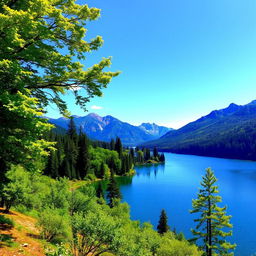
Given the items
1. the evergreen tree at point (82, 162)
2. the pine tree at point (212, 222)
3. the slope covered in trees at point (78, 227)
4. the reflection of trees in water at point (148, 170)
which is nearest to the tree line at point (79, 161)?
the evergreen tree at point (82, 162)

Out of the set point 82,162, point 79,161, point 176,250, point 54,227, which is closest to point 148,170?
point 82,162

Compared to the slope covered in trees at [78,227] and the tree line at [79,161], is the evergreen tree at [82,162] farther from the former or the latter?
the slope covered in trees at [78,227]

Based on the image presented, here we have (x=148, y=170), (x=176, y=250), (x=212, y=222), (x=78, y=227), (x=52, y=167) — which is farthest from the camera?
(x=148, y=170)

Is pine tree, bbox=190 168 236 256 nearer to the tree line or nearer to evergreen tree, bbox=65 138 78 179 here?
the tree line

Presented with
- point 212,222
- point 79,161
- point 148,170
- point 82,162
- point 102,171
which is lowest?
point 148,170

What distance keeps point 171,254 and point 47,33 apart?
1048 inches

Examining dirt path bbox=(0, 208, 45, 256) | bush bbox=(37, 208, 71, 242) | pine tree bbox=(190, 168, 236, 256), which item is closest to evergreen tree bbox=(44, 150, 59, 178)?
pine tree bbox=(190, 168, 236, 256)

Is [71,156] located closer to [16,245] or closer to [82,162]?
[82,162]

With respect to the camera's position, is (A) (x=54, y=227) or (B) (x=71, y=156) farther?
(B) (x=71, y=156)

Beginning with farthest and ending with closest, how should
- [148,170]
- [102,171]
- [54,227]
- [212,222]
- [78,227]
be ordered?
[148,170] < [102,171] < [212,222] < [54,227] < [78,227]

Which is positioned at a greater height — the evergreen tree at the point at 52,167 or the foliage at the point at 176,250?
the evergreen tree at the point at 52,167

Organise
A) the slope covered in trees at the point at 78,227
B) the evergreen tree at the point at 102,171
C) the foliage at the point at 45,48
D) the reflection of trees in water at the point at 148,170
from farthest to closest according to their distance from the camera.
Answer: the reflection of trees in water at the point at 148,170 → the evergreen tree at the point at 102,171 → the slope covered in trees at the point at 78,227 → the foliage at the point at 45,48

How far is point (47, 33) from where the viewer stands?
8242 millimetres

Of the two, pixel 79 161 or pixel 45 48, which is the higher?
pixel 45 48
